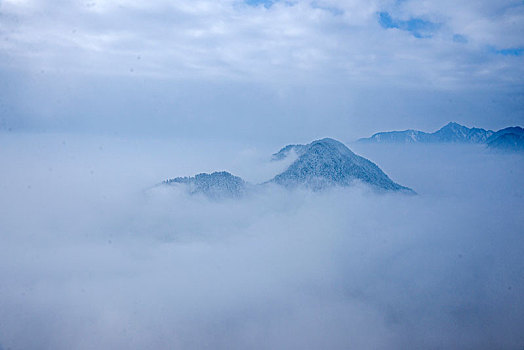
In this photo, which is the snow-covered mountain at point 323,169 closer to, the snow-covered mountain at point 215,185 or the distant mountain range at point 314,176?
the distant mountain range at point 314,176

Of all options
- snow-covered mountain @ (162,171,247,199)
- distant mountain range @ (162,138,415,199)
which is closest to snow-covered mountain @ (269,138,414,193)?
distant mountain range @ (162,138,415,199)

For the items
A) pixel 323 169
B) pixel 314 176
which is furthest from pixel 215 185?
pixel 323 169

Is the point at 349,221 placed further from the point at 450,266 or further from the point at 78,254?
the point at 78,254

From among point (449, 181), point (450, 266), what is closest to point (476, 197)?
point (449, 181)

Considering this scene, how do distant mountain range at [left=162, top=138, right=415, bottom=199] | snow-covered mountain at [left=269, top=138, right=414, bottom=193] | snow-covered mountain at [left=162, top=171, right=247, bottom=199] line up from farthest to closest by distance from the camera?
snow-covered mountain at [left=162, top=171, right=247, bottom=199] < distant mountain range at [left=162, top=138, right=415, bottom=199] < snow-covered mountain at [left=269, top=138, right=414, bottom=193]

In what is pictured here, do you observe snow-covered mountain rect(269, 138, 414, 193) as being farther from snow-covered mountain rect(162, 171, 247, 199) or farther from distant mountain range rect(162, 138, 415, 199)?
snow-covered mountain rect(162, 171, 247, 199)

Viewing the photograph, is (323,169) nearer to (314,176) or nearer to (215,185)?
(314,176)

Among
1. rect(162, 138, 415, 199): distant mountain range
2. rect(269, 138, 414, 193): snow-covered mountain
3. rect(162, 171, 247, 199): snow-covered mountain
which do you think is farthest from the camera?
rect(162, 171, 247, 199): snow-covered mountain

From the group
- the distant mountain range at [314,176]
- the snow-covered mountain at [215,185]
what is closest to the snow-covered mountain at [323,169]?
the distant mountain range at [314,176]
